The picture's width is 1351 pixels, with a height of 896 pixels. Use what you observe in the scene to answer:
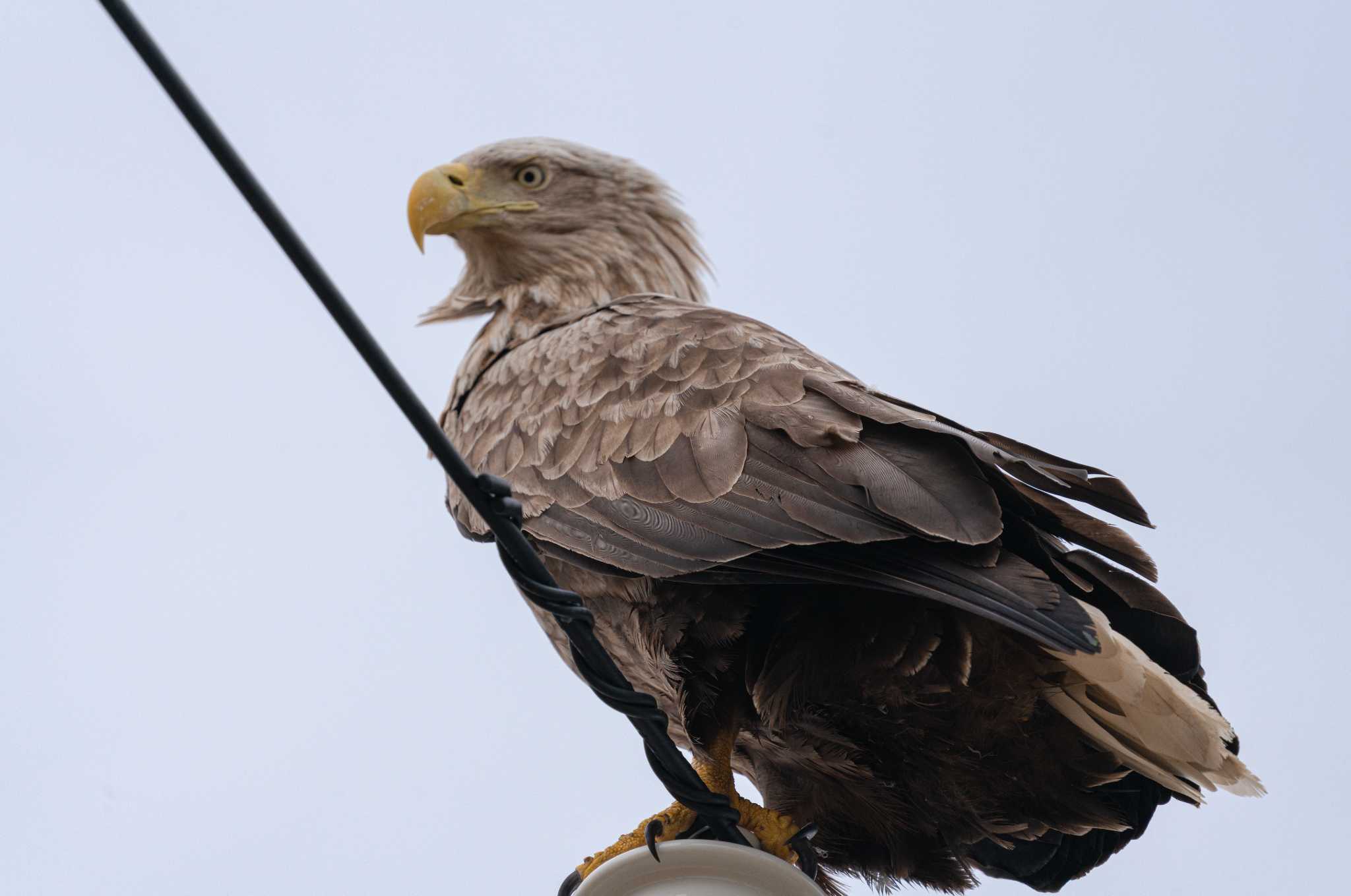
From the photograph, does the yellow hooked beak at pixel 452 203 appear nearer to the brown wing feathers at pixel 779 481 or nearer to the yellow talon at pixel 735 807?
the brown wing feathers at pixel 779 481

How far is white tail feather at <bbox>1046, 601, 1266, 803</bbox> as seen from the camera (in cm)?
340

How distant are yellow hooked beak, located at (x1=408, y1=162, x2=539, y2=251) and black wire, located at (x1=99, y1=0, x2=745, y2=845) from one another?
260cm

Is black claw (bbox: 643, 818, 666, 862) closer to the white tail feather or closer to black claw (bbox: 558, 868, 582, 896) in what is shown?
black claw (bbox: 558, 868, 582, 896)

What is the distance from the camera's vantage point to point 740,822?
3.81m

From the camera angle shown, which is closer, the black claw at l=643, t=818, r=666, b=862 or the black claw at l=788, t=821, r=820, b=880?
the black claw at l=643, t=818, r=666, b=862

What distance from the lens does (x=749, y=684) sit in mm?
3795

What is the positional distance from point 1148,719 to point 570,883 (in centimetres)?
146

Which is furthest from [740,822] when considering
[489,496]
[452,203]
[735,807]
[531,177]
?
[531,177]

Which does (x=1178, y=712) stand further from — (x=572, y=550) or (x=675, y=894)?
(x=572, y=550)

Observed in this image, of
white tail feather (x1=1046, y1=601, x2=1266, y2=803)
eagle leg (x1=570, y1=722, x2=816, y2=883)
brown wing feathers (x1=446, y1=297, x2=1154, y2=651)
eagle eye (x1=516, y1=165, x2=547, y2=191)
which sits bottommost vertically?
white tail feather (x1=1046, y1=601, x2=1266, y2=803)

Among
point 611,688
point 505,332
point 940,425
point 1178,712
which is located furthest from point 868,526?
point 505,332

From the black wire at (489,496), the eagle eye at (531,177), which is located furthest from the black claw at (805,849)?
the eagle eye at (531,177)

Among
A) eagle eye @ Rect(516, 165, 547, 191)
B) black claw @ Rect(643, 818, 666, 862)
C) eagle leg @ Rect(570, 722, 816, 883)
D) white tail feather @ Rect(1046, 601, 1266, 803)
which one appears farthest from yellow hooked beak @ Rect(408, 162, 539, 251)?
white tail feather @ Rect(1046, 601, 1266, 803)

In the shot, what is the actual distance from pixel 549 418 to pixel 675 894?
1432 millimetres
